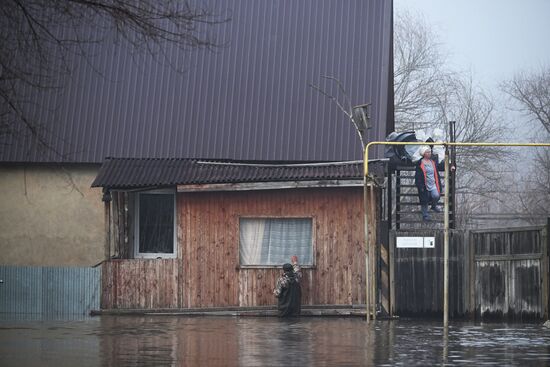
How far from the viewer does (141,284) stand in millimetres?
27203

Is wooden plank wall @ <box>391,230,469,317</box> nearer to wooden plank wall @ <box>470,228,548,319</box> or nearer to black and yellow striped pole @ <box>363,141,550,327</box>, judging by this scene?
wooden plank wall @ <box>470,228,548,319</box>

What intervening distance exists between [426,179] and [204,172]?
5.31 metres

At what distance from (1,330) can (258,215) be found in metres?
7.36

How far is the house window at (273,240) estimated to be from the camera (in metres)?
27.2

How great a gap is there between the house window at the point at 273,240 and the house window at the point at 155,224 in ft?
6.55

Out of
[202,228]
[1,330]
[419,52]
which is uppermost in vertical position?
[419,52]

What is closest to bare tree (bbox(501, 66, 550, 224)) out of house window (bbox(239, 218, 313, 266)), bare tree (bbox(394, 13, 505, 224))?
bare tree (bbox(394, 13, 505, 224))

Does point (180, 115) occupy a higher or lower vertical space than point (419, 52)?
lower

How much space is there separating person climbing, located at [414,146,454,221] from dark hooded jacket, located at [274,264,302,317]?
3359mm

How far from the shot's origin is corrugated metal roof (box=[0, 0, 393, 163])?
28531 millimetres

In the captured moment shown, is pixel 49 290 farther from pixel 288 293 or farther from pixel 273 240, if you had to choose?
pixel 288 293

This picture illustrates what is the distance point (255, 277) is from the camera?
88.6ft

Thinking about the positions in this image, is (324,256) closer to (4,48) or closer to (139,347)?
(139,347)

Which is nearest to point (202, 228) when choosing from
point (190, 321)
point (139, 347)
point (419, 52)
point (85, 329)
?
point (190, 321)
